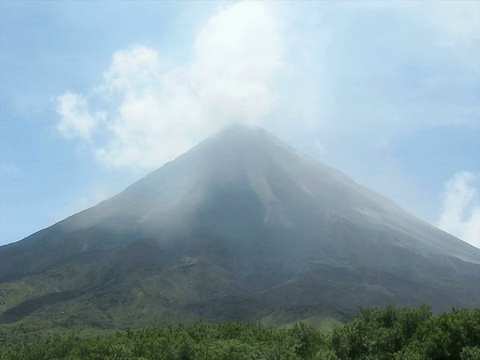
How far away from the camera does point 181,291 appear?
589ft

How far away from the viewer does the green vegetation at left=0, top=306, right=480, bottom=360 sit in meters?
33.4

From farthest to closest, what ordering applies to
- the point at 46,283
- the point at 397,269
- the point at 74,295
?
the point at 397,269 < the point at 46,283 < the point at 74,295

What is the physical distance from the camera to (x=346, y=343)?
38.9m

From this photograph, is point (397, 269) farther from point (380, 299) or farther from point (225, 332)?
point (225, 332)

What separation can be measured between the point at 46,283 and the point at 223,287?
181ft

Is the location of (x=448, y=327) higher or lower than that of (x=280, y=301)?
higher

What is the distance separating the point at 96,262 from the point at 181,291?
37644 millimetres

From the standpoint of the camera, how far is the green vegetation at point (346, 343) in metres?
33.4

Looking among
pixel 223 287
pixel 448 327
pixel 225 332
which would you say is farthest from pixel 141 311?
pixel 448 327

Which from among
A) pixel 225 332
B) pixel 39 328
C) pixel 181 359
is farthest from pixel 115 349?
pixel 39 328

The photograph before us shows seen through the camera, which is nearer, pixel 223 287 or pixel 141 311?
pixel 141 311

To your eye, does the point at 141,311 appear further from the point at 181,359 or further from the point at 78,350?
the point at 181,359

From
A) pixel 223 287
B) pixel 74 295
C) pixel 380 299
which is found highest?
pixel 74 295

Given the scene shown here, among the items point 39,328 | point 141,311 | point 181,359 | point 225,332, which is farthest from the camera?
point 141,311
